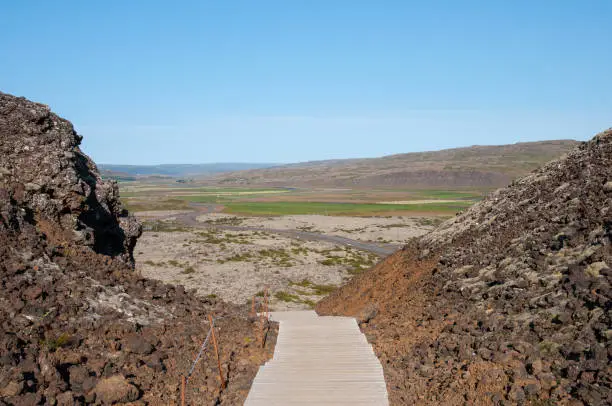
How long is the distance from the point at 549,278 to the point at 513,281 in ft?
4.83

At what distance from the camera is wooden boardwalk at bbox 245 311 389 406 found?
11.7m

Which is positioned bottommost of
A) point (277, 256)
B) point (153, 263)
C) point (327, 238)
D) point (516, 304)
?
point (327, 238)

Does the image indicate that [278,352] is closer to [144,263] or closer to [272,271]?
[272,271]

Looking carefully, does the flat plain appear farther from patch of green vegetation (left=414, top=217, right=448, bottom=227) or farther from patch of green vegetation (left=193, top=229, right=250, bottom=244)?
patch of green vegetation (left=414, top=217, right=448, bottom=227)

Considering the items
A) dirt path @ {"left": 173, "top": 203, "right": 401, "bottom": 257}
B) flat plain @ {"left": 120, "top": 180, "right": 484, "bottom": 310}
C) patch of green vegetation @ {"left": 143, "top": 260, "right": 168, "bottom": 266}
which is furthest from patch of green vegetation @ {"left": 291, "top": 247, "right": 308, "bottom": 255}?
patch of green vegetation @ {"left": 143, "top": 260, "right": 168, "bottom": 266}

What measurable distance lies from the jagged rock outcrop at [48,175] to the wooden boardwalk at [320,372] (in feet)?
31.5

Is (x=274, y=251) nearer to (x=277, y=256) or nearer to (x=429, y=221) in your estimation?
(x=277, y=256)

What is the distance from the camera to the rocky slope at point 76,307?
35.3 ft

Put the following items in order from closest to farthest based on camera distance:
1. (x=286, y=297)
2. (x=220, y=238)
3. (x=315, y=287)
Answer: (x=286, y=297) → (x=315, y=287) → (x=220, y=238)

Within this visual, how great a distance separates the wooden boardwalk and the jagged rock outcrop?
960cm

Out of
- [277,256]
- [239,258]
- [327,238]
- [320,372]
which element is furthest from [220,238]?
[320,372]

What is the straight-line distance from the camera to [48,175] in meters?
18.5

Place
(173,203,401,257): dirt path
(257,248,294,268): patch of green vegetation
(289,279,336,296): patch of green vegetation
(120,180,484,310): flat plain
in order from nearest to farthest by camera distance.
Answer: (289,279,336,296): patch of green vegetation → (120,180,484,310): flat plain → (257,248,294,268): patch of green vegetation → (173,203,401,257): dirt path

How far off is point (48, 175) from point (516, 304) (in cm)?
1796
